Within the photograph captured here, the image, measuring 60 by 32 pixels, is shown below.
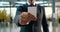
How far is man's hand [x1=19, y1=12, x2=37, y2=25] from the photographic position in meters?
1.19

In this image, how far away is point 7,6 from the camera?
1828 millimetres

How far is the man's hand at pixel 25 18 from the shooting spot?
1.19 metres

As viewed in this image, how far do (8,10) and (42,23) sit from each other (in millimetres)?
Answer: 685

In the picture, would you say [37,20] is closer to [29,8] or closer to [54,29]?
[29,8]

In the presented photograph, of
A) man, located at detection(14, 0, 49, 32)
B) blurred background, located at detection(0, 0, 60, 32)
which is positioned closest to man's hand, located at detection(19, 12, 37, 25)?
man, located at detection(14, 0, 49, 32)

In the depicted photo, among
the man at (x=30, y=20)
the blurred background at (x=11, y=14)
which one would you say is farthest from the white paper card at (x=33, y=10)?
the blurred background at (x=11, y=14)

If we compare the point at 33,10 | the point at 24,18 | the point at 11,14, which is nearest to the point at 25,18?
the point at 24,18

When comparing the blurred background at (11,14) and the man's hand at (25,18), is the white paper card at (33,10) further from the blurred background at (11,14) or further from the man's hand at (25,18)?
the blurred background at (11,14)

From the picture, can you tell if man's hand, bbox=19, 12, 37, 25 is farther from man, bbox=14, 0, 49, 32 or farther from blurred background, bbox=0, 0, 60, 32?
blurred background, bbox=0, 0, 60, 32

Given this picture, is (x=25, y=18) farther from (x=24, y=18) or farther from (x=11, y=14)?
(x=11, y=14)

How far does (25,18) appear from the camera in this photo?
1200 millimetres

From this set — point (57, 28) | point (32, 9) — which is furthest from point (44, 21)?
point (57, 28)

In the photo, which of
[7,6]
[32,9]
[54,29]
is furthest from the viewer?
[54,29]

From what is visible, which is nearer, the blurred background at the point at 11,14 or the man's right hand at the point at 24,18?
the man's right hand at the point at 24,18
